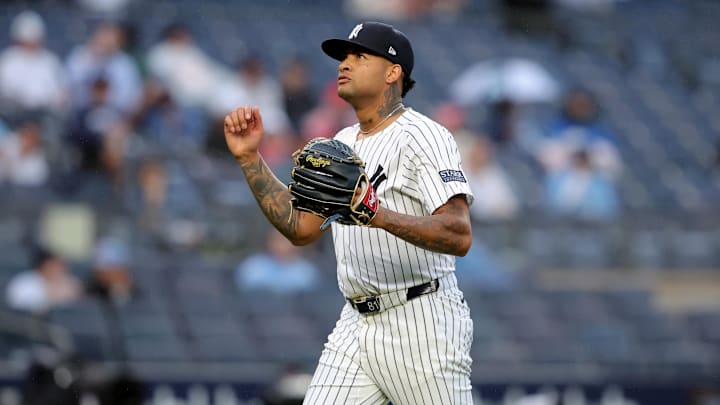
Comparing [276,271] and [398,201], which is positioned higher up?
[398,201]

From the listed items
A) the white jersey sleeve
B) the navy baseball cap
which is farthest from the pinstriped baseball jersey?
the navy baseball cap

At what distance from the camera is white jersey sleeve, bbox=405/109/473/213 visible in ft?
13.2

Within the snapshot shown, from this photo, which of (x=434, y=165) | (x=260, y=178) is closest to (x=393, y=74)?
(x=434, y=165)

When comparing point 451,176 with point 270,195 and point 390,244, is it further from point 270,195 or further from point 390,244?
point 270,195

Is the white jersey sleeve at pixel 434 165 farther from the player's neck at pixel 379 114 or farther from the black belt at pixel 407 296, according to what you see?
the black belt at pixel 407 296

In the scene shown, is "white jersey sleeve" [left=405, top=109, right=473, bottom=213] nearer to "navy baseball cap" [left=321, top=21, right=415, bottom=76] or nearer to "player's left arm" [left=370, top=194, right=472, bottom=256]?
"player's left arm" [left=370, top=194, right=472, bottom=256]

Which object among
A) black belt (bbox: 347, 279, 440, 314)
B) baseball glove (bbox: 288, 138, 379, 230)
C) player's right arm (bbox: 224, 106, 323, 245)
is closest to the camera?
baseball glove (bbox: 288, 138, 379, 230)

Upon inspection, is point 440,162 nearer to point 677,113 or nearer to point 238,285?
point 238,285

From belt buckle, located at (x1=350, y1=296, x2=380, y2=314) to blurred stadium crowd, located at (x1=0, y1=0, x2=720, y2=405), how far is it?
289 cm

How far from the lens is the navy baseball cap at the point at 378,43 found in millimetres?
4297

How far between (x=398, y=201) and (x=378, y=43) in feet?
1.88

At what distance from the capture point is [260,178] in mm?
4391

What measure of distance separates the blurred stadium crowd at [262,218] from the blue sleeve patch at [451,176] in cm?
330

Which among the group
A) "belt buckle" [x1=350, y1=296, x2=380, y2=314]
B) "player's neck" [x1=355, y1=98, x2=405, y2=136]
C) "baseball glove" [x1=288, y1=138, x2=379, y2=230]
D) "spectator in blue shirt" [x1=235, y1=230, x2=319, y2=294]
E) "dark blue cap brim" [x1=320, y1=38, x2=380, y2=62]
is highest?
"dark blue cap brim" [x1=320, y1=38, x2=380, y2=62]
